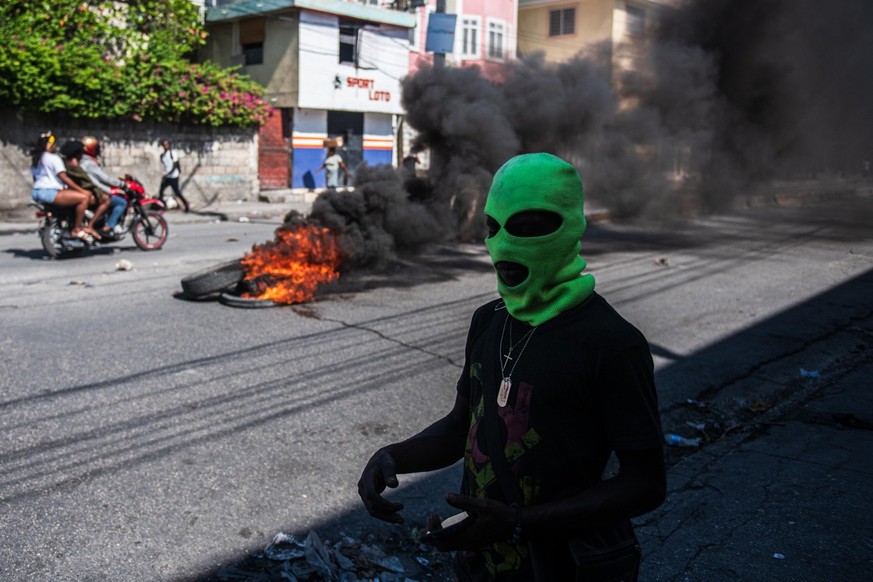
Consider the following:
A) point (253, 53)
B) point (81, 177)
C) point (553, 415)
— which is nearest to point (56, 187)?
point (81, 177)

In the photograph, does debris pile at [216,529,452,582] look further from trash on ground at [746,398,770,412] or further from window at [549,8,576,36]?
window at [549,8,576,36]

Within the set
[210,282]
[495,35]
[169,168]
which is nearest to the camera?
[210,282]

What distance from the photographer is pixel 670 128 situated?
17.9m

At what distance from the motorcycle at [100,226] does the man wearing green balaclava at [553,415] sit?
10.6 metres

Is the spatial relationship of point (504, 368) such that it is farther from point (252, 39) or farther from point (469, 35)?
point (469, 35)

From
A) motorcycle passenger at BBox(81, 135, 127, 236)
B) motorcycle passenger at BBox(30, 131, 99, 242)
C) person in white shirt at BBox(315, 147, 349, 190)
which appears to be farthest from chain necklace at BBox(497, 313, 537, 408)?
person in white shirt at BBox(315, 147, 349, 190)

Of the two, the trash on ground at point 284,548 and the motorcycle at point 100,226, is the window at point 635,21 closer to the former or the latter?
the motorcycle at point 100,226

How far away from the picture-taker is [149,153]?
2084 cm

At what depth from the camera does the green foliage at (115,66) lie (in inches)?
690

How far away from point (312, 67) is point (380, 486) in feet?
84.6

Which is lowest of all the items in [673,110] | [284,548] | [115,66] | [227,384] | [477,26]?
[284,548]

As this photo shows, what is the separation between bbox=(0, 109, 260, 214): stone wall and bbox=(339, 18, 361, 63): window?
5633 mm

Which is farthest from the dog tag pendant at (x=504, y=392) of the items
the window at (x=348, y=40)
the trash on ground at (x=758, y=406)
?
the window at (x=348, y=40)

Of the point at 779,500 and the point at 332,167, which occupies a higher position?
the point at 332,167
